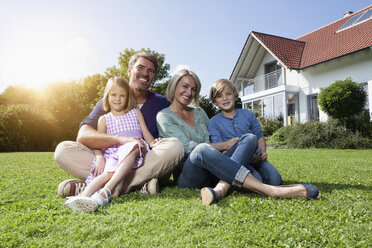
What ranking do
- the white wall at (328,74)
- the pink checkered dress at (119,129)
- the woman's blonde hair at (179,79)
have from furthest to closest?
the white wall at (328,74) < the woman's blonde hair at (179,79) < the pink checkered dress at (119,129)

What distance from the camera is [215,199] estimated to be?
2352mm

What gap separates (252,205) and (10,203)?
219cm

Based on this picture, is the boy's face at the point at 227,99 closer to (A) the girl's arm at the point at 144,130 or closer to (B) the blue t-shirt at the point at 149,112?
(B) the blue t-shirt at the point at 149,112

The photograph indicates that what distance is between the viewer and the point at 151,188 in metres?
2.79

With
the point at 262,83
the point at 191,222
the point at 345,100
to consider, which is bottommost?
the point at 191,222

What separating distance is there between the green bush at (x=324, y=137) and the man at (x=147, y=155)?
396 inches

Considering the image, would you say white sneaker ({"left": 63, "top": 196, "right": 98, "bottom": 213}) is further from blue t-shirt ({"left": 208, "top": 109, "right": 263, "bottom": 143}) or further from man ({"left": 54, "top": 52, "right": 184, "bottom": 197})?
blue t-shirt ({"left": 208, "top": 109, "right": 263, "bottom": 143})

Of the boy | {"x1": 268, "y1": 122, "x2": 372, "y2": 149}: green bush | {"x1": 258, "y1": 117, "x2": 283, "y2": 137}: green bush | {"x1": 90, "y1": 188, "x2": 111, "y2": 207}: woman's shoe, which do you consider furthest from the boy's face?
{"x1": 258, "y1": 117, "x2": 283, "y2": 137}: green bush

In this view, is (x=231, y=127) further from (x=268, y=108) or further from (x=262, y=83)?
(x=262, y=83)

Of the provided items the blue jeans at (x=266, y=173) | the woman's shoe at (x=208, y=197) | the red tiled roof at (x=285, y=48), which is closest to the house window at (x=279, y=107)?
the red tiled roof at (x=285, y=48)

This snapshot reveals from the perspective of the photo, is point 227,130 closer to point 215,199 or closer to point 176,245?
point 215,199

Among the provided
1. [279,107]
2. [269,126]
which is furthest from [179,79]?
[279,107]

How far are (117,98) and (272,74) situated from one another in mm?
16876

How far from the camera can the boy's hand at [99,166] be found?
2.87 metres
